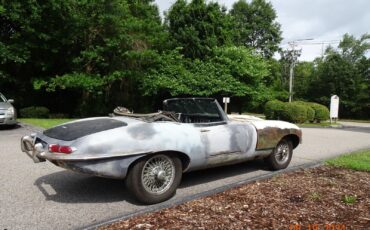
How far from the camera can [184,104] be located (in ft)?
17.3

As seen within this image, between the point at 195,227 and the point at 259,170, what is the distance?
2886mm

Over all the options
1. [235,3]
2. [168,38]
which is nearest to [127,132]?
[168,38]

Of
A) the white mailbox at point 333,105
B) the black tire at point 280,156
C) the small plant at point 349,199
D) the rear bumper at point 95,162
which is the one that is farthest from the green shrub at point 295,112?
the rear bumper at point 95,162

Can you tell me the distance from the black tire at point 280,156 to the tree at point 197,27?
692 inches

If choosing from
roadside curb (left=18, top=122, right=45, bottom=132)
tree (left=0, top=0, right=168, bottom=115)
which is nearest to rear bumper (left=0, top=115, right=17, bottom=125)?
roadside curb (left=18, top=122, right=45, bottom=132)

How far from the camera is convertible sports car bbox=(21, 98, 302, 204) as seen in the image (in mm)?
3359

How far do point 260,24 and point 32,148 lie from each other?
43165 millimetres

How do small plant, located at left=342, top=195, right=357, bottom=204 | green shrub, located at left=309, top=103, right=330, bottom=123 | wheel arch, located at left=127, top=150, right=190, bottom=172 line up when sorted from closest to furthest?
1. wheel arch, located at left=127, top=150, right=190, bottom=172
2. small plant, located at left=342, top=195, right=357, bottom=204
3. green shrub, located at left=309, top=103, right=330, bottom=123

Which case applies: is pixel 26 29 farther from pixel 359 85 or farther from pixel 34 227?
pixel 359 85

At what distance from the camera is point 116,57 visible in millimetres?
17812

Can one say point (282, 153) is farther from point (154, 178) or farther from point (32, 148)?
point (32, 148)

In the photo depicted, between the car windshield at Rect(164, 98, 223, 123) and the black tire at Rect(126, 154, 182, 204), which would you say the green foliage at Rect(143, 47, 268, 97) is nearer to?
the car windshield at Rect(164, 98, 223, 123)

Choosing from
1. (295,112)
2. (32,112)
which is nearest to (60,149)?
(32,112)

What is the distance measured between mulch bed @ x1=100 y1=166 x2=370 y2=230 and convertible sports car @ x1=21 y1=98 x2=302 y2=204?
1.47 feet
